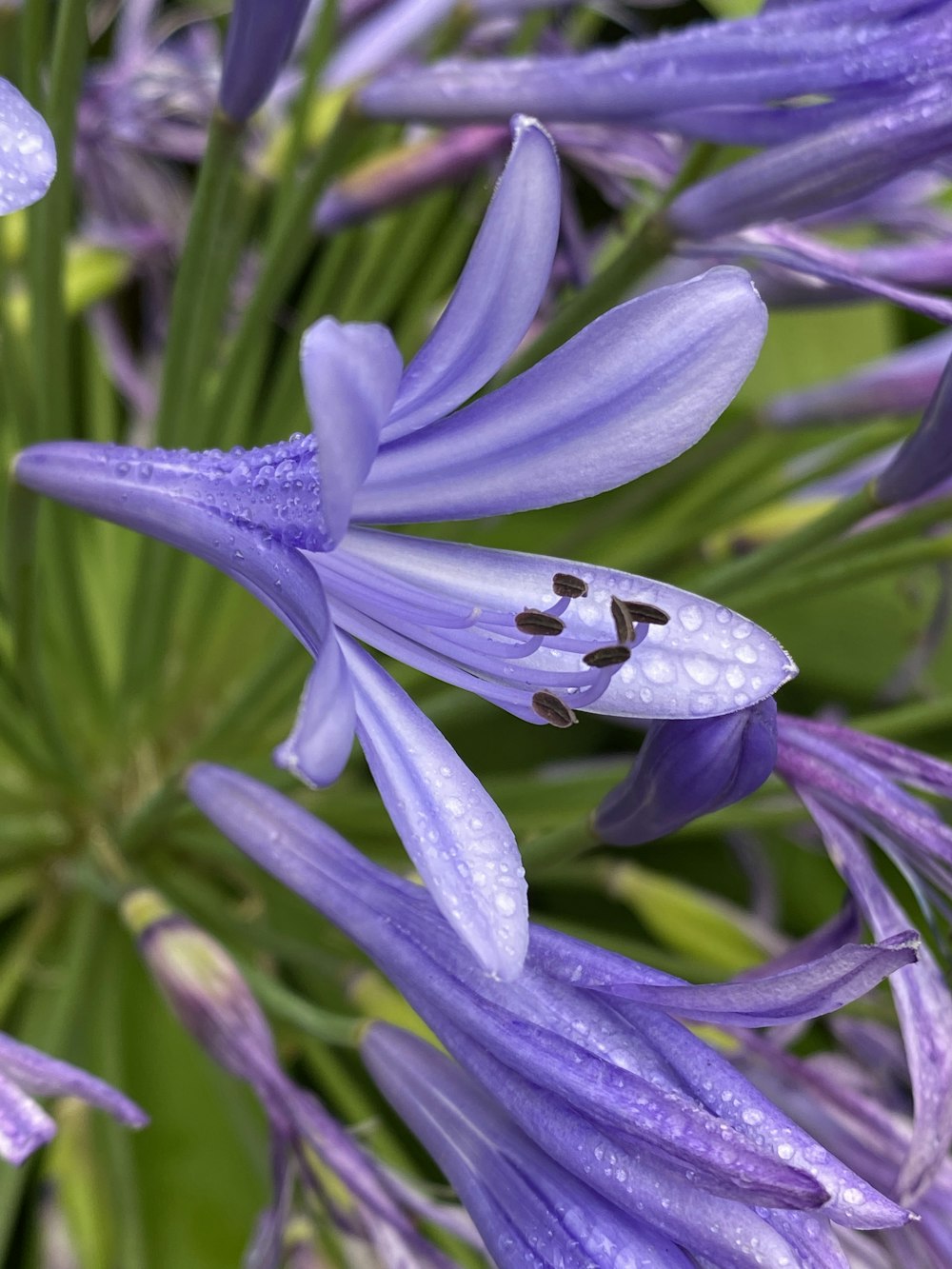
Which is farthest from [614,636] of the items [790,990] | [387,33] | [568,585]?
[387,33]

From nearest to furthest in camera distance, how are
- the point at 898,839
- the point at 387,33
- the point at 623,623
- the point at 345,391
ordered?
the point at 345,391
the point at 623,623
the point at 898,839
the point at 387,33

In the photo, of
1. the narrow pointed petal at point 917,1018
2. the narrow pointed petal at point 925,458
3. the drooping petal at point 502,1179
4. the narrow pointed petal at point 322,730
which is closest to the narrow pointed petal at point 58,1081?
the drooping petal at point 502,1179

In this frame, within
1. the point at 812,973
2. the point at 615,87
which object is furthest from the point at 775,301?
the point at 812,973

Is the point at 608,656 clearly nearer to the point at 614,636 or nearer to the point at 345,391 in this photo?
the point at 614,636

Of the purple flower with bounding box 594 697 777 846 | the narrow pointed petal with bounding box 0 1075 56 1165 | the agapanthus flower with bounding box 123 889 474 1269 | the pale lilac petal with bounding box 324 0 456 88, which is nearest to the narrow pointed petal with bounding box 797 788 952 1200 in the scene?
the purple flower with bounding box 594 697 777 846

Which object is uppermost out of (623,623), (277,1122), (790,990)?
(623,623)

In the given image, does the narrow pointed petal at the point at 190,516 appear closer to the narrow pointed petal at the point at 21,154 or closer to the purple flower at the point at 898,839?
the narrow pointed petal at the point at 21,154

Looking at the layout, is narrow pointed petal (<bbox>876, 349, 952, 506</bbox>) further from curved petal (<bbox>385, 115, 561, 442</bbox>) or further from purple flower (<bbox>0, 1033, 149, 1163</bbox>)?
purple flower (<bbox>0, 1033, 149, 1163</bbox>)
